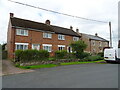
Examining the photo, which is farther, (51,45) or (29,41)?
(51,45)

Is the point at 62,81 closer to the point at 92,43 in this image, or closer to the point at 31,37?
the point at 31,37

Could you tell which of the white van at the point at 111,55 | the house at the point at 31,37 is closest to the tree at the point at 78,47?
the white van at the point at 111,55

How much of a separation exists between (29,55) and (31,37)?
836cm

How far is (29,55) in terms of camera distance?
16.5 metres

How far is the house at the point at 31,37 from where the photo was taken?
2184 cm

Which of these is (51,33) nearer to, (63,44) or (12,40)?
(63,44)

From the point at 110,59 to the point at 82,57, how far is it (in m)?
5.18

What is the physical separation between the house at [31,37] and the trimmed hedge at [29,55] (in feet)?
19.6

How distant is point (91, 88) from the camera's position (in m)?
5.78

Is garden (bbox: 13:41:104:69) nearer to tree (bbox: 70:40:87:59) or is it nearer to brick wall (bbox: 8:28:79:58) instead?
tree (bbox: 70:40:87:59)

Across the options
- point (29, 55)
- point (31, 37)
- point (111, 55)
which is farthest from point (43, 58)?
point (111, 55)

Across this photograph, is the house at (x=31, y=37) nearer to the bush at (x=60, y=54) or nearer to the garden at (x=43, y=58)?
the garden at (x=43, y=58)

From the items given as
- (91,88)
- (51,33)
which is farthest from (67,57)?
(91,88)

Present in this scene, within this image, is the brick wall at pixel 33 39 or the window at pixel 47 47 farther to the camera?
the window at pixel 47 47
